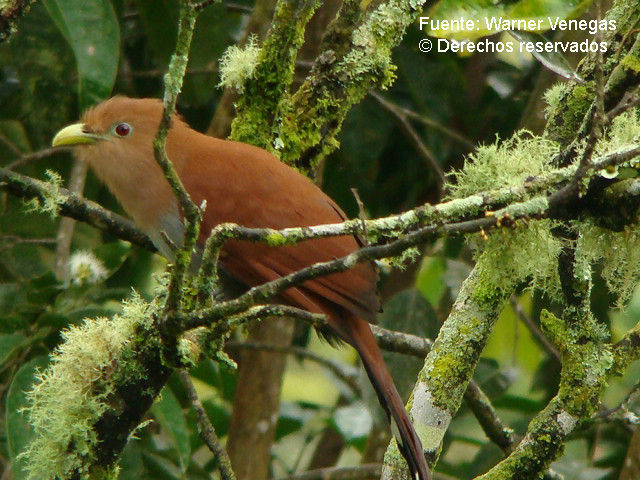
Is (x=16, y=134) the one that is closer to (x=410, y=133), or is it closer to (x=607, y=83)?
(x=410, y=133)

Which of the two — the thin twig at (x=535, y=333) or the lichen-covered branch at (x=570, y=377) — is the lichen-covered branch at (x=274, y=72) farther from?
the thin twig at (x=535, y=333)

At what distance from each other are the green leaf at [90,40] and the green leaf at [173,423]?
955 mm

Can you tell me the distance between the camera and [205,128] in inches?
165

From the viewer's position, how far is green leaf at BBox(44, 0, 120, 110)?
2.74m

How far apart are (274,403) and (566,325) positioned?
1823 millimetres

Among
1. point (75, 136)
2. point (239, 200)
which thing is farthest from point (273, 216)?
point (75, 136)

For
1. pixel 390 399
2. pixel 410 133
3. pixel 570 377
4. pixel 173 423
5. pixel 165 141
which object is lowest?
pixel 173 423

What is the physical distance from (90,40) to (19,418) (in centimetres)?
116

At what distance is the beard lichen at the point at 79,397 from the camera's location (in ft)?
6.72

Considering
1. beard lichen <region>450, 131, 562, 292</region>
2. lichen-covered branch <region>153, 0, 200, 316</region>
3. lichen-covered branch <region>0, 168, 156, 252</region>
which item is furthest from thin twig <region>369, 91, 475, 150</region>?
lichen-covered branch <region>153, 0, 200, 316</region>

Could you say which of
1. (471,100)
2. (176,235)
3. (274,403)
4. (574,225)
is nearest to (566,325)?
(574,225)

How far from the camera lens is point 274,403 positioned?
12.4 feet

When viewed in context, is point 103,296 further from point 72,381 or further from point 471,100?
point 471,100

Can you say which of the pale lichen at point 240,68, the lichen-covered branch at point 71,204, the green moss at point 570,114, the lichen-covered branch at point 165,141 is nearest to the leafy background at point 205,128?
the lichen-covered branch at point 71,204
